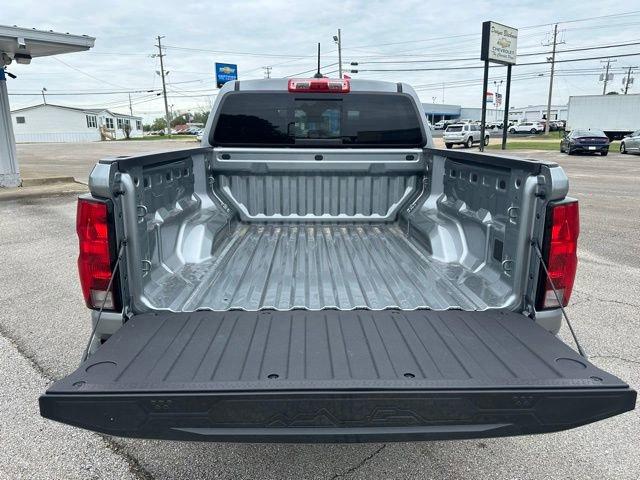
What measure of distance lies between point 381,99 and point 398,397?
10.4 ft

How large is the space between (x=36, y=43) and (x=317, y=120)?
12078mm

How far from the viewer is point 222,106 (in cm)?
421

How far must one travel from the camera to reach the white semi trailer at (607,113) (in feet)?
140

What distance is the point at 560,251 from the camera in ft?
7.76

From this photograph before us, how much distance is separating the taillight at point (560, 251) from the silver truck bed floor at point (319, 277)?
0.86ft

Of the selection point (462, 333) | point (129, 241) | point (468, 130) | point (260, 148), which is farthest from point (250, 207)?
point (468, 130)

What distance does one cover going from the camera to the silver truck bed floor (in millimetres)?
2730

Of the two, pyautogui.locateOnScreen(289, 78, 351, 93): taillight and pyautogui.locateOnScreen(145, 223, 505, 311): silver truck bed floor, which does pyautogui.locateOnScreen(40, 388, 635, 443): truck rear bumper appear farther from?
pyautogui.locateOnScreen(289, 78, 351, 93): taillight

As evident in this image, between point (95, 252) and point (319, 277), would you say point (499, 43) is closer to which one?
point (319, 277)

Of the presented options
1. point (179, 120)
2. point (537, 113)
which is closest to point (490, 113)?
point (537, 113)

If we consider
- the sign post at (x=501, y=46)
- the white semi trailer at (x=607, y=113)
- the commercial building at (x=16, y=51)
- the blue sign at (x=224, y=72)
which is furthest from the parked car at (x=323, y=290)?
the white semi trailer at (x=607, y=113)

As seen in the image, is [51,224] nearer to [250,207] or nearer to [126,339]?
[250,207]

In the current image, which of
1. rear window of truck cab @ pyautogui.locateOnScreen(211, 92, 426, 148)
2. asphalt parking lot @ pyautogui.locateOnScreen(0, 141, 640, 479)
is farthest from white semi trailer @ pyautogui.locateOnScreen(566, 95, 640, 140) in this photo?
rear window of truck cab @ pyautogui.locateOnScreen(211, 92, 426, 148)

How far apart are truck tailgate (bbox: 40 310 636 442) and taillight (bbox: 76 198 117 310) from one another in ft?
1.55
